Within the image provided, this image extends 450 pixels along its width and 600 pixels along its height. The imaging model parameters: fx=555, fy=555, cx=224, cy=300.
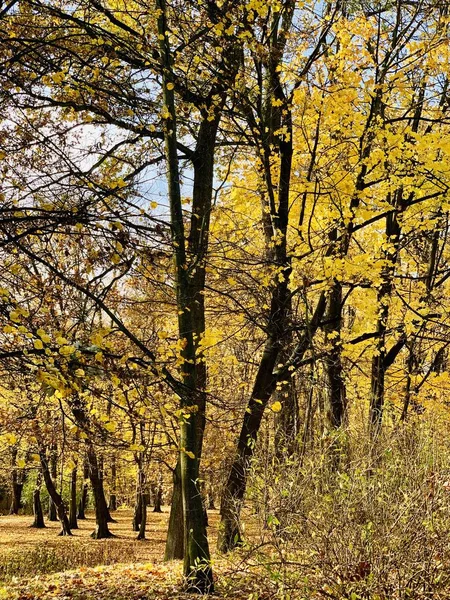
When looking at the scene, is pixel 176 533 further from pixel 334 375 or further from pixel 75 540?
pixel 75 540

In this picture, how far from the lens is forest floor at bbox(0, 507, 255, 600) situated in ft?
18.4

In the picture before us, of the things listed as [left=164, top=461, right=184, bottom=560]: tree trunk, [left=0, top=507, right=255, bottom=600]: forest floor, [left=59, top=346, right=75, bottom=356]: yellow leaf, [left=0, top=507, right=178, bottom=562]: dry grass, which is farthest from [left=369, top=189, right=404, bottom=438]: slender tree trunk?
[left=0, top=507, right=178, bottom=562]: dry grass

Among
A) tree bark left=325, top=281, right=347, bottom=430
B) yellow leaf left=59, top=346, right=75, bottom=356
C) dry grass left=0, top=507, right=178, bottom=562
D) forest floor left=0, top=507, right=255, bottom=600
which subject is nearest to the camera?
yellow leaf left=59, top=346, right=75, bottom=356

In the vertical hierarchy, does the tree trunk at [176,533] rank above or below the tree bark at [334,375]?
below

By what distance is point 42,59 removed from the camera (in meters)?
5.03

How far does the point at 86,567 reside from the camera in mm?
9219

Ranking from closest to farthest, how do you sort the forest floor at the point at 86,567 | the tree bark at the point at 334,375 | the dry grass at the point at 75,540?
1. the forest floor at the point at 86,567
2. the tree bark at the point at 334,375
3. the dry grass at the point at 75,540

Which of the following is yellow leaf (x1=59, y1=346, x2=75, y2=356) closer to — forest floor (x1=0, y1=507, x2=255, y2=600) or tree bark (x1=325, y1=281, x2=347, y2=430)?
forest floor (x1=0, y1=507, x2=255, y2=600)

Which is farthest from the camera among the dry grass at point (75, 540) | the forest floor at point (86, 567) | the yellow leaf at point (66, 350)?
the dry grass at point (75, 540)

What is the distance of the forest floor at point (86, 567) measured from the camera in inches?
221

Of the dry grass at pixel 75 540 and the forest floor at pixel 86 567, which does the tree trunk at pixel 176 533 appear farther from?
the dry grass at pixel 75 540

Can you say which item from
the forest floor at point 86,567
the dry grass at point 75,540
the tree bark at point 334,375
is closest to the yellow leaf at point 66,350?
the forest floor at point 86,567

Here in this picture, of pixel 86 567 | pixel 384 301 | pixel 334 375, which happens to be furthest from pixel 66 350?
pixel 86 567

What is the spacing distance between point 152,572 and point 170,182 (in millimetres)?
4662
